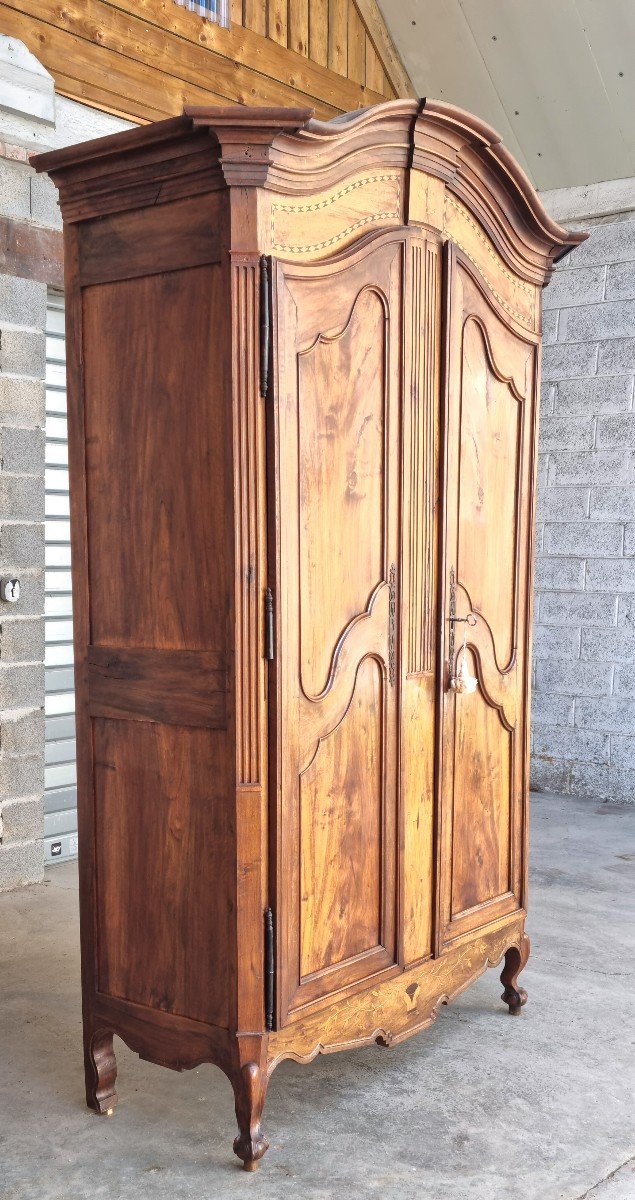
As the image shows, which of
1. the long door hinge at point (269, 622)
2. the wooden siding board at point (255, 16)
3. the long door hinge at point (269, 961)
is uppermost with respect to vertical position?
the wooden siding board at point (255, 16)

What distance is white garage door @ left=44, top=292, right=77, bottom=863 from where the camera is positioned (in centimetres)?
430

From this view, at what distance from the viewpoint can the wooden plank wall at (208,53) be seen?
4207 mm

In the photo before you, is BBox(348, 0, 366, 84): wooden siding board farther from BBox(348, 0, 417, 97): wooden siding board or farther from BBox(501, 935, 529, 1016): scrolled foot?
BBox(501, 935, 529, 1016): scrolled foot

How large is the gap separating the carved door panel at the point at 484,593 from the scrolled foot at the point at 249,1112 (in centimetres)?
65

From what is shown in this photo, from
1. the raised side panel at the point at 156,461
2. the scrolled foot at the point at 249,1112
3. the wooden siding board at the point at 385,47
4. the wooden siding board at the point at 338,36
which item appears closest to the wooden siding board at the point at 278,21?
the wooden siding board at the point at 338,36

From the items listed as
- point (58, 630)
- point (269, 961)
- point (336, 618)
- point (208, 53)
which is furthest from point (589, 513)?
point (269, 961)

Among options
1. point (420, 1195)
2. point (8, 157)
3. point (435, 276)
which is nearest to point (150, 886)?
point (420, 1195)

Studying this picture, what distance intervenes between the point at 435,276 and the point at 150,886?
148 cm

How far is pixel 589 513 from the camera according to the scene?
17.7 feet

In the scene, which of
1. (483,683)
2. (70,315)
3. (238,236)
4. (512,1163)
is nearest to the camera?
(238,236)

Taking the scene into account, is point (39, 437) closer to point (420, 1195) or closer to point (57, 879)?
point (57, 879)

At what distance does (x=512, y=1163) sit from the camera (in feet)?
7.24

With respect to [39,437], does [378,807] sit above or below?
below

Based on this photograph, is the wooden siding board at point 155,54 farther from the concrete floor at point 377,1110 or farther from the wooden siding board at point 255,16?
the concrete floor at point 377,1110
